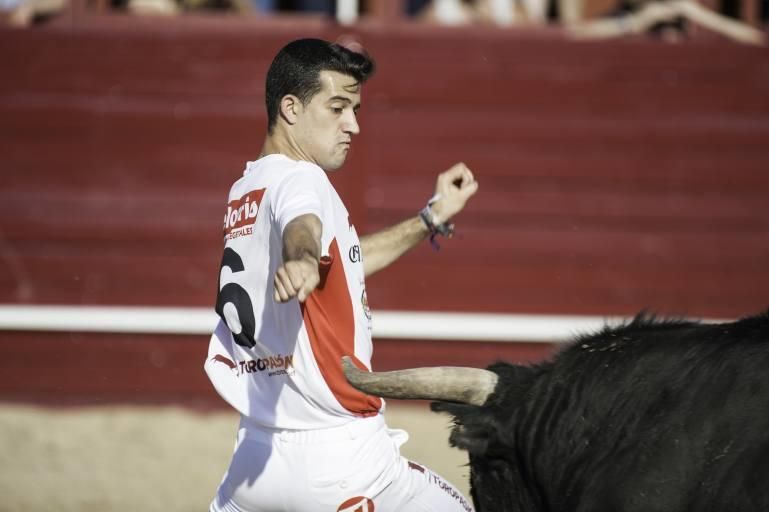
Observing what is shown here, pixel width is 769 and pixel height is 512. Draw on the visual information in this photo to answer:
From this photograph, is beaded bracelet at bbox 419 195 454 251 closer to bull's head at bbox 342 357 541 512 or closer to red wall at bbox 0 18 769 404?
bull's head at bbox 342 357 541 512

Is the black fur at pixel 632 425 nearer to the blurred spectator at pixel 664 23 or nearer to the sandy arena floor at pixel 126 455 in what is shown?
the sandy arena floor at pixel 126 455

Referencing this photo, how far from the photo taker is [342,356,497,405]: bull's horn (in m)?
2.34

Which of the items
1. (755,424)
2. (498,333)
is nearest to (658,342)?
(755,424)

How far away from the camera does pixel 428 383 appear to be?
2.37 meters

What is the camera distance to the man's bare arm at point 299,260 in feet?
6.66

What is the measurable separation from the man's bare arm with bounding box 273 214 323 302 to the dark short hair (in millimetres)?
388

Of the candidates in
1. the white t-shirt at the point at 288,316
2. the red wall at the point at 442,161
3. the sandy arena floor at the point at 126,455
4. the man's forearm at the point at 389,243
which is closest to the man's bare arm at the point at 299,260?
the white t-shirt at the point at 288,316

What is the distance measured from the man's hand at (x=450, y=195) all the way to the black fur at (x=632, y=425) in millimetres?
663

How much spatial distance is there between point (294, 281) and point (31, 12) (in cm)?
518

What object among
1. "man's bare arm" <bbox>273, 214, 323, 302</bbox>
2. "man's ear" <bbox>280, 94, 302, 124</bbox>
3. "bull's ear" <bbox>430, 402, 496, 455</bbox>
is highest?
"man's ear" <bbox>280, 94, 302, 124</bbox>

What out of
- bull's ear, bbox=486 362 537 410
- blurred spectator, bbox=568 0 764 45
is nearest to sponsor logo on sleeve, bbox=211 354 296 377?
bull's ear, bbox=486 362 537 410

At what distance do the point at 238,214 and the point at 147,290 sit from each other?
418cm

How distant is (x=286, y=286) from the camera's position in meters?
2.03

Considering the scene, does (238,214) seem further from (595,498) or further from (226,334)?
(595,498)
